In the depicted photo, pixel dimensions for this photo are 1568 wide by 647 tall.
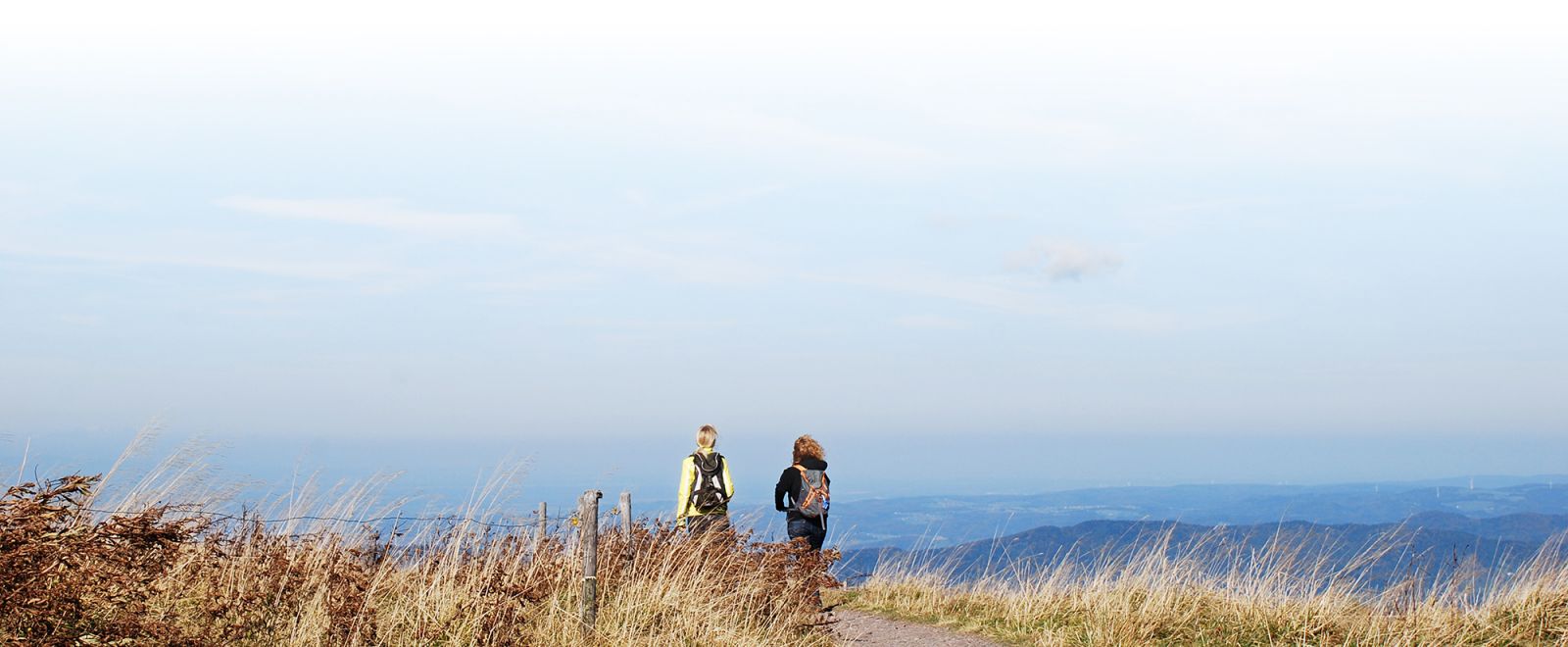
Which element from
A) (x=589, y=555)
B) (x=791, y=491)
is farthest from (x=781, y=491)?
(x=589, y=555)

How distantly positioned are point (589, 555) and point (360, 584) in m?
→ 1.63

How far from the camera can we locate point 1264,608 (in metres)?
10.2

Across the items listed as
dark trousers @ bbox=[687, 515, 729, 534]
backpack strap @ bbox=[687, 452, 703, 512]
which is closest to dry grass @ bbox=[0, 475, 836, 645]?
dark trousers @ bbox=[687, 515, 729, 534]

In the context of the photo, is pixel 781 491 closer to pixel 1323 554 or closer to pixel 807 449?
pixel 807 449

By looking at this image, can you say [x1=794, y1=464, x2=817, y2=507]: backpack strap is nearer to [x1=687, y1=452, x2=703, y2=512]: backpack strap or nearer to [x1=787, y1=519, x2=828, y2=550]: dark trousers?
[x1=787, y1=519, x2=828, y2=550]: dark trousers

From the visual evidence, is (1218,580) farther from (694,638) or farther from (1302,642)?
(694,638)

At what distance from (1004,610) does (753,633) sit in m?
4.26

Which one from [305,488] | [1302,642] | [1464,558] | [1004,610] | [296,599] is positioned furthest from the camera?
[1004,610]

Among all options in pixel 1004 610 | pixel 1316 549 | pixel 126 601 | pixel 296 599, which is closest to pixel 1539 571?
pixel 1316 549

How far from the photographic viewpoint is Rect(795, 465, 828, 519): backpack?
1109 centimetres

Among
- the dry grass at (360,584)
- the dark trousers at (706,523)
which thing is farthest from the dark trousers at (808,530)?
the dry grass at (360,584)

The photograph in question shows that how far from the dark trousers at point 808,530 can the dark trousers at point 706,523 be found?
2.20 ft

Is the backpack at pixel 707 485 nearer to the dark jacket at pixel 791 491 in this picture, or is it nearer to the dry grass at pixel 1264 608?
the dark jacket at pixel 791 491

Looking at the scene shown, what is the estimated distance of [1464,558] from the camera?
972cm
